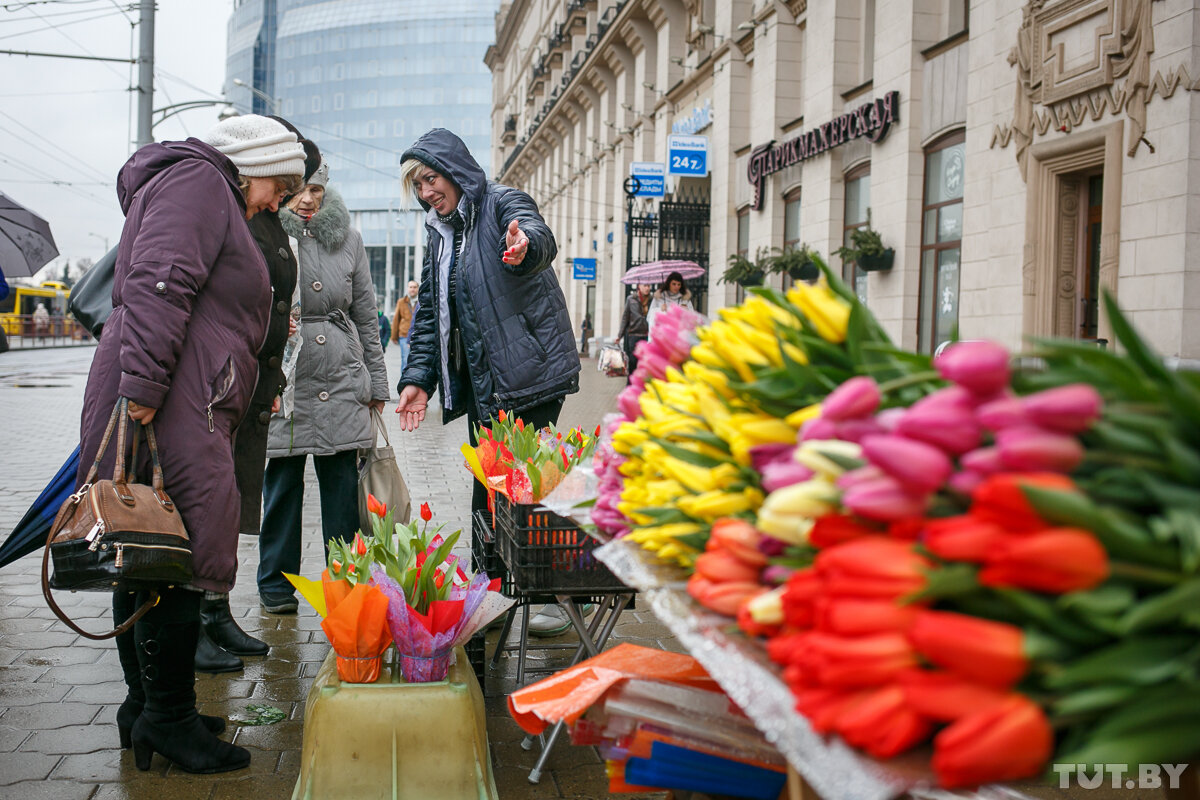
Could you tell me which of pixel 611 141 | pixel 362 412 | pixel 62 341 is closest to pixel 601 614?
→ pixel 362 412

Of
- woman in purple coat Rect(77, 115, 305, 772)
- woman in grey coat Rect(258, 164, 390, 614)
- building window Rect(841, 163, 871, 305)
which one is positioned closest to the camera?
woman in purple coat Rect(77, 115, 305, 772)

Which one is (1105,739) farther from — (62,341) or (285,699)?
(62,341)

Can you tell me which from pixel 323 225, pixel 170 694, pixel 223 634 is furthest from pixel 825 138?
pixel 170 694

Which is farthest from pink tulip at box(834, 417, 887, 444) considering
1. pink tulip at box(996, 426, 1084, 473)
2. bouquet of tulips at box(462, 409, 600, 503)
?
bouquet of tulips at box(462, 409, 600, 503)

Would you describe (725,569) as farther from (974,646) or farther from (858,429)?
(974,646)

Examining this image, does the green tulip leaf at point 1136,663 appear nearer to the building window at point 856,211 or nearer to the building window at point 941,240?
the building window at point 941,240

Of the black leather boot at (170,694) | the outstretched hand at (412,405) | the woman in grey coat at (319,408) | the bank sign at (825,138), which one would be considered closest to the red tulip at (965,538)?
the black leather boot at (170,694)

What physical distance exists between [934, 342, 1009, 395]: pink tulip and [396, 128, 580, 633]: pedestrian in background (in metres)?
3.39

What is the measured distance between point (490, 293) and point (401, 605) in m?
1.96

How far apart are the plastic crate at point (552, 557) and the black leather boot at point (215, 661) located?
1.74 metres

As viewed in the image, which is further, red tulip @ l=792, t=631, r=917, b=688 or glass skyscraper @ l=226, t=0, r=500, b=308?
glass skyscraper @ l=226, t=0, r=500, b=308

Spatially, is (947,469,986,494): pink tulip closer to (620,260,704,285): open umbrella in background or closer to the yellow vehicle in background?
(620,260,704,285): open umbrella in background

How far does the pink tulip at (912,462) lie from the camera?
128 cm

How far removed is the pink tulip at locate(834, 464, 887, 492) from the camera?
135cm
